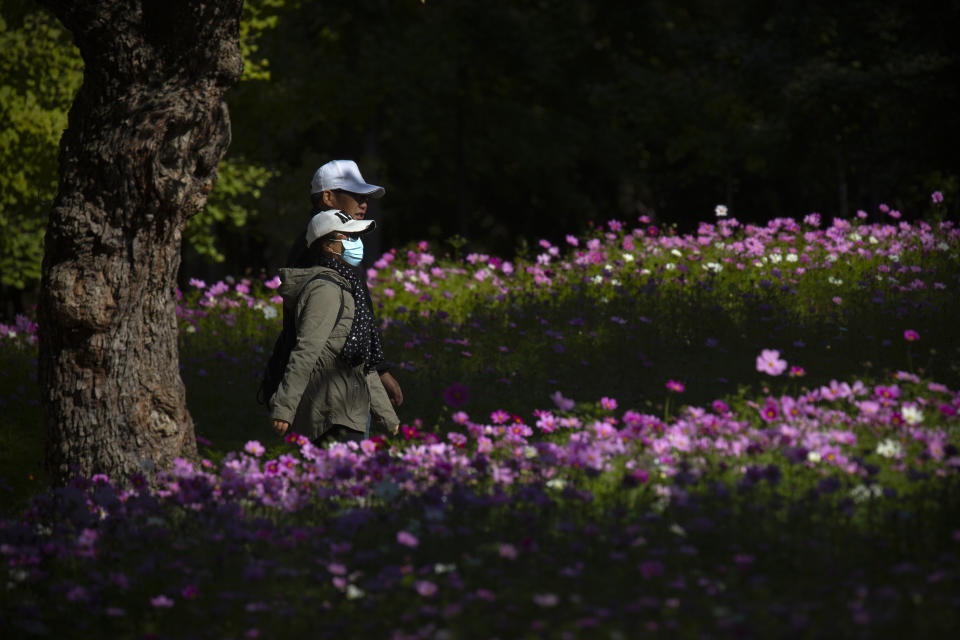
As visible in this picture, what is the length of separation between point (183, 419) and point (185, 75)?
216 centimetres

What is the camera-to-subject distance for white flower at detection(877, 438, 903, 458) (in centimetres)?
493

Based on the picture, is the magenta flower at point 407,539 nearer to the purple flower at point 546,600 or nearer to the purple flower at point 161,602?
the purple flower at point 546,600

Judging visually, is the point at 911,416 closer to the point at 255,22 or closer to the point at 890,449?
the point at 890,449

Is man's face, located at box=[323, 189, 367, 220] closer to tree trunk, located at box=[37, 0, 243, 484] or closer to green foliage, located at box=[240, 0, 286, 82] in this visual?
tree trunk, located at box=[37, 0, 243, 484]

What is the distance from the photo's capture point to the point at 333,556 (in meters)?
4.53

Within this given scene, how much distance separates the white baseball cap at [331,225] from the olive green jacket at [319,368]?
0.72 ft

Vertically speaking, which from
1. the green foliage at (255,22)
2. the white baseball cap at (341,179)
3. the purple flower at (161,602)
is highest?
the green foliage at (255,22)

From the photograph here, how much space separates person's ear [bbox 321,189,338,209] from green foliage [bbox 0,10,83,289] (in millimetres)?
8405

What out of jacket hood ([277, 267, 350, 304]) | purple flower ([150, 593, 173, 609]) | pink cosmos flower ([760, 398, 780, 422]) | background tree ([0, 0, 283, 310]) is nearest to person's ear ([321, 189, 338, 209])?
jacket hood ([277, 267, 350, 304])

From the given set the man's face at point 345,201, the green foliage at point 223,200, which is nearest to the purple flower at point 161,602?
the man's face at point 345,201

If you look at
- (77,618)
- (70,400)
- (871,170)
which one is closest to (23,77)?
(70,400)

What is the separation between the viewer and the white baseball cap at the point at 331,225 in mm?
5859

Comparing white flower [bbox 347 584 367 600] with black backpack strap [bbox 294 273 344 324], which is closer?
white flower [bbox 347 584 367 600]

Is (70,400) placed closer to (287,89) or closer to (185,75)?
(185,75)
